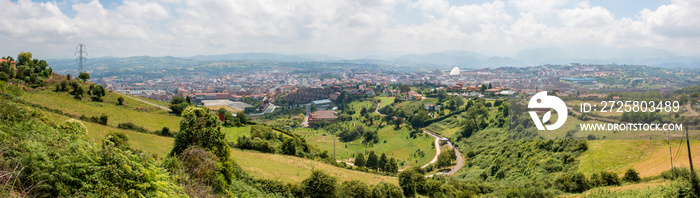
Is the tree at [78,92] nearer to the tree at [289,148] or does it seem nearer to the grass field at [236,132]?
the grass field at [236,132]

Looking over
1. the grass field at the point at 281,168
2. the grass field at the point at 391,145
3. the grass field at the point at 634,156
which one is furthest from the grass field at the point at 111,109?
the grass field at the point at 634,156

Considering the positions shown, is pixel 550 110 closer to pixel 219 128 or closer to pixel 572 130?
pixel 572 130

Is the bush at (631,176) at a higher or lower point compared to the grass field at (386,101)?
higher

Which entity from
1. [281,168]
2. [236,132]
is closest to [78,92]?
[236,132]

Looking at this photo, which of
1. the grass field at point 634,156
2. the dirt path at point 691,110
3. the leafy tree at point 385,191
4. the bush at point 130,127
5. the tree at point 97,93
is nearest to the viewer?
the dirt path at point 691,110

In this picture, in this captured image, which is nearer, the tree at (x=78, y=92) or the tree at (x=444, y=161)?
the tree at (x=78, y=92)

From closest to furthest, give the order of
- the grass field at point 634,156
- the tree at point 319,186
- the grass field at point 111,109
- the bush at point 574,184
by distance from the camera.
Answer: the grass field at point 634,156
the tree at point 319,186
the bush at point 574,184
the grass field at point 111,109

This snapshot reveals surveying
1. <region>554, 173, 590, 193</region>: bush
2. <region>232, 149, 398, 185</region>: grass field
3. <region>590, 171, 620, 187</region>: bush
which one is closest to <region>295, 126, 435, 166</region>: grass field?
<region>232, 149, 398, 185</region>: grass field
